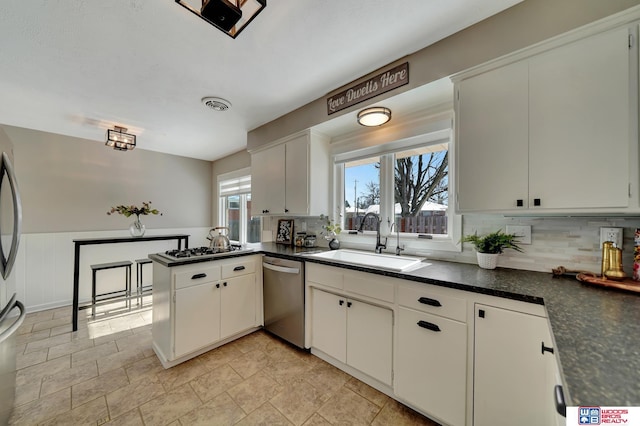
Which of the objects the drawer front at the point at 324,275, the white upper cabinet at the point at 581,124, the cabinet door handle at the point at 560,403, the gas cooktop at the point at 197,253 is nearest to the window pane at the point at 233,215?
the gas cooktop at the point at 197,253

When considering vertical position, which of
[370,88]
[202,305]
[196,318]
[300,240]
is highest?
[370,88]

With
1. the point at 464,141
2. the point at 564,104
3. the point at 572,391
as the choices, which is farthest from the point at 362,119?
the point at 572,391

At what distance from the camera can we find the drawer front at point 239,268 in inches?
92.2

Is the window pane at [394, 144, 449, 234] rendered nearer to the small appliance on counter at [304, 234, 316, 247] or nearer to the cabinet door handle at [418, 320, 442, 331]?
the cabinet door handle at [418, 320, 442, 331]

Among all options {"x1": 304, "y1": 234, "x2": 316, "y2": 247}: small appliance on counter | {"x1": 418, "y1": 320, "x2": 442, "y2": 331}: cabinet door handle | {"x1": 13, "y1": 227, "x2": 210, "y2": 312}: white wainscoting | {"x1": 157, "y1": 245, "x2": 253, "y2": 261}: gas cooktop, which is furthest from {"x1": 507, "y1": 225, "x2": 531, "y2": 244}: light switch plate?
{"x1": 13, "y1": 227, "x2": 210, "y2": 312}: white wainscoting

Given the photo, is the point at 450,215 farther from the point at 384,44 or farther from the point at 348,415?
the point at 348,415

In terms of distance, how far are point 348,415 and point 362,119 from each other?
2.24 m

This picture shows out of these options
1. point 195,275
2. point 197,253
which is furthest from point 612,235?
point 197,253

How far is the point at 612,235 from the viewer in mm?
1346

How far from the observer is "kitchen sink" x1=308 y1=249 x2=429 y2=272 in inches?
70.7

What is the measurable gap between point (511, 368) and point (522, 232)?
913 mm

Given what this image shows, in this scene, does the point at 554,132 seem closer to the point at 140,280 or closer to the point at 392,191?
the point at 392,191

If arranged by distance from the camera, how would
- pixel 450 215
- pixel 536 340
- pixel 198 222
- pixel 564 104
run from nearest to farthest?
pixel 536 340, pixel 564 104, pixel 450 215, pixel 198 222

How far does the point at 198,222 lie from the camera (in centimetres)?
498
